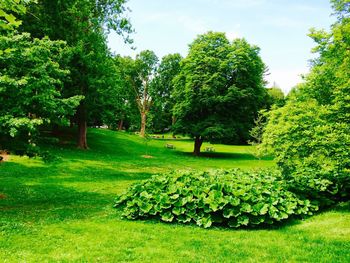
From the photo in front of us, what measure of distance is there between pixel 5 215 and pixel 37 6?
21.1m

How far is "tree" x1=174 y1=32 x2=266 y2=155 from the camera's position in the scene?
36781 mm

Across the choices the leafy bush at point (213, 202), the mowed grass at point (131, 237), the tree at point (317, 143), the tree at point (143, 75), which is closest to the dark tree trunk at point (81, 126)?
the mowed grass at point (131, 237)

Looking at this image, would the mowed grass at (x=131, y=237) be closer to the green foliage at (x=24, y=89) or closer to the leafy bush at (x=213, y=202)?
the leafy bush at (x=213, y=202)

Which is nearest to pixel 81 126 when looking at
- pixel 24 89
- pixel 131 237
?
pixel 24 89

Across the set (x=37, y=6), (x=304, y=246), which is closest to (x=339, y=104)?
(x=304, y=246)

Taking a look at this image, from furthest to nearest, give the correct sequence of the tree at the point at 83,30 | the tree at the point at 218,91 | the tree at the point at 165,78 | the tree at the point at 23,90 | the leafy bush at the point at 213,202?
the tree at the point at 165,78 < the tree at the point at 218,91 < the tree at the point at 83,30 < the tree at the point at 23,90 < the leafy bush at the point at 213,202

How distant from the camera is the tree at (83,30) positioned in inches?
972

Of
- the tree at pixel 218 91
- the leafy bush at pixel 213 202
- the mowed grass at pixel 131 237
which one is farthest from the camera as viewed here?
the tree at pixel 218 91

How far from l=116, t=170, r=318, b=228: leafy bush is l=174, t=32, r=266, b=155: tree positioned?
25.2m

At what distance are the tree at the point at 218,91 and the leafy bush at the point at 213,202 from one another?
25152 mm

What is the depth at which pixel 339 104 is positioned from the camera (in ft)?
31.9

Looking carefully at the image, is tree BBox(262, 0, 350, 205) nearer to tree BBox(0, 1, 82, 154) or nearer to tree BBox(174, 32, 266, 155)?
tree BBox(0, 1, 82, 154)

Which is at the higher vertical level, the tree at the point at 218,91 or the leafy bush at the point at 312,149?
the tree at the point at 218,91

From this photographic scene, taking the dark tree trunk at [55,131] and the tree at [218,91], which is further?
the tree at [218,91]
